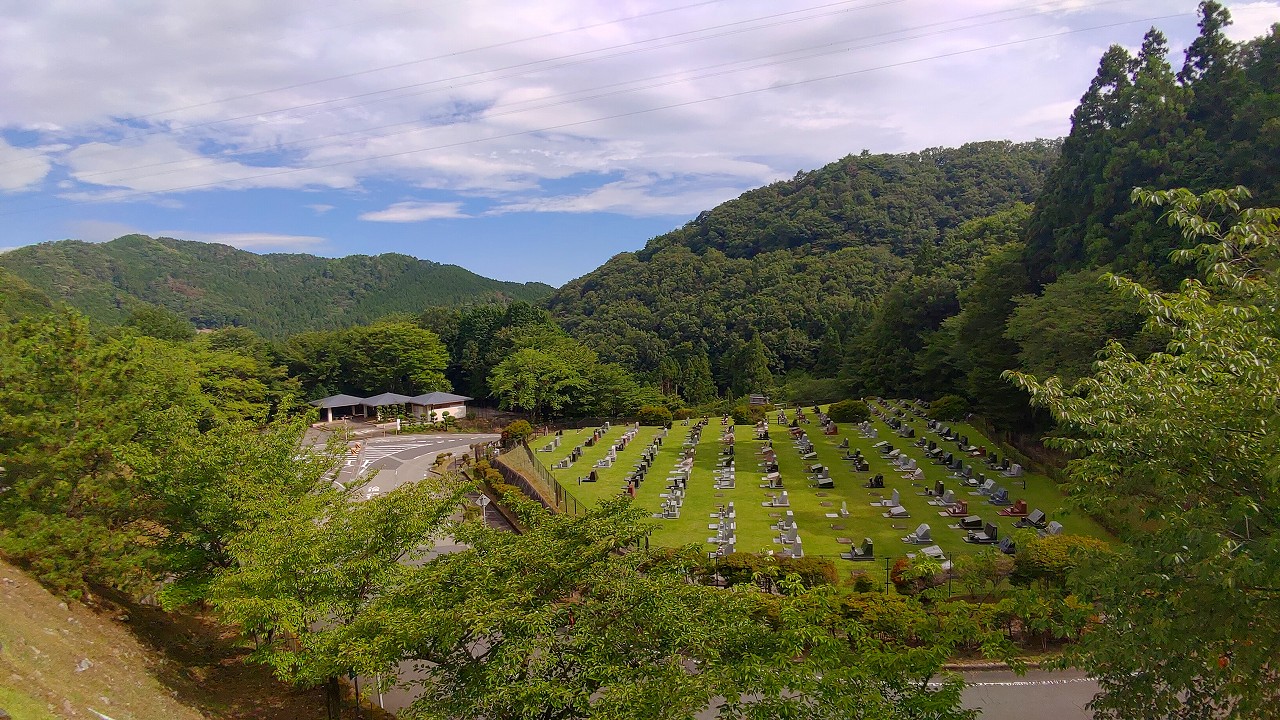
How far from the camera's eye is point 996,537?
17656 mm

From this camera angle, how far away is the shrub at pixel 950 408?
113ft

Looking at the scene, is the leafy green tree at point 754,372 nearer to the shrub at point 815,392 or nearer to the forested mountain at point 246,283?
the shrub at point 815,392

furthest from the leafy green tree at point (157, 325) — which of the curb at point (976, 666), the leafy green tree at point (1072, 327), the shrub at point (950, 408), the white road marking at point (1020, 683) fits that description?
the white road marking at point (1020, 683)

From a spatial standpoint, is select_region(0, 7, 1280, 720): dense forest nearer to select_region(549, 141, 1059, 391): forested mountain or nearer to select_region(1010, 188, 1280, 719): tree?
select_region(1010, 188, 1280, 719): tree

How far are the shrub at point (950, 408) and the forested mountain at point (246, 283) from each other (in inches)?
3752

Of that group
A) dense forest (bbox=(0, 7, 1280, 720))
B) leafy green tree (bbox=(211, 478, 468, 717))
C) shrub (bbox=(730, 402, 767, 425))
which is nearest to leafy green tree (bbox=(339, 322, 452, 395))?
dense forest (bbox=(0, 7, 1280, 720))

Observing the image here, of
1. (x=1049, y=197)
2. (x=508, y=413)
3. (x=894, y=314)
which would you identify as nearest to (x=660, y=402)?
(x=508, y=413)

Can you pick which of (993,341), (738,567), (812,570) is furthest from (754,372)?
(812,570)

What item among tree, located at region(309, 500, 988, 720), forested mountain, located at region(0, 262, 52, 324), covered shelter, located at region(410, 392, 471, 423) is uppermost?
forested mountain, located at region(0, 262, 52, 324)

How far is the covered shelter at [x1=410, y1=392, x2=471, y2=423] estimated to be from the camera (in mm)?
49594

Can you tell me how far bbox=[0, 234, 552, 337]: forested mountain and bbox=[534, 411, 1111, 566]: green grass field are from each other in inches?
3418

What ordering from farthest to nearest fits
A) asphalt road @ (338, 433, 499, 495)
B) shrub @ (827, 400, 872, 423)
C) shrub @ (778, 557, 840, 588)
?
shrub @ (827, 400, 872, 423)
asphalt road @ (338, 433, 499, 495)
shrub @ (778, 557, 840, 588)

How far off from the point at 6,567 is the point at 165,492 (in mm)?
2868

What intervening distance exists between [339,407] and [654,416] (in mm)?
28053
